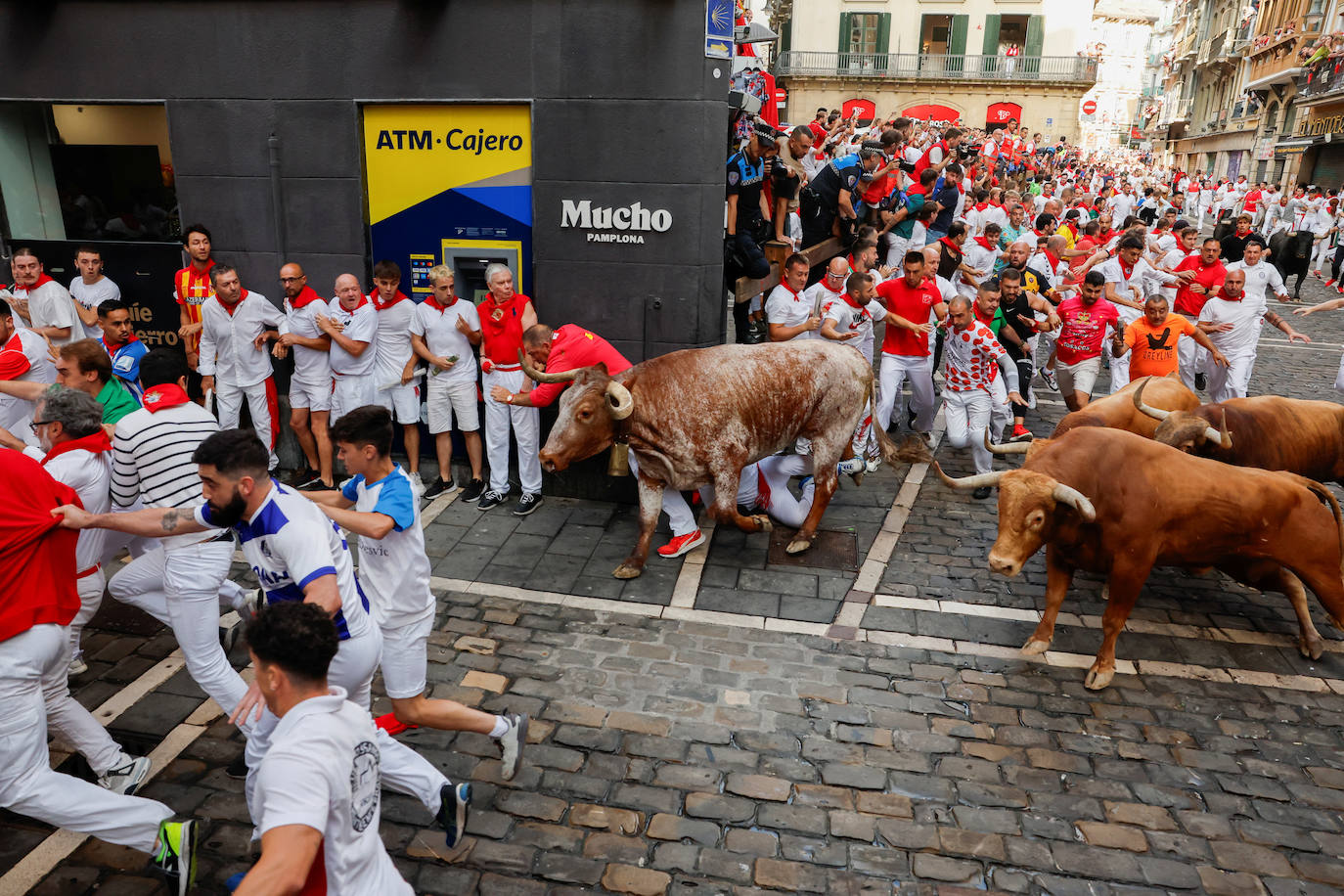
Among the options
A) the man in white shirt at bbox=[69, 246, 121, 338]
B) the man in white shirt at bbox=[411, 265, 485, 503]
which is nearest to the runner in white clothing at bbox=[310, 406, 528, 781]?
the man in white shirt at bbox=[411, 265, 485, 503]

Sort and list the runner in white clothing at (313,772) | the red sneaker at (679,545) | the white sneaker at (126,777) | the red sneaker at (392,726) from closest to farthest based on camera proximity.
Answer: the runner in white clothing at (313,772), the white sneaker at (126,777), the red sneaker at (392,726), the red sneaker at (679,545)

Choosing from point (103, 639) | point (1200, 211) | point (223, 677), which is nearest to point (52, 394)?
point (223, 677)

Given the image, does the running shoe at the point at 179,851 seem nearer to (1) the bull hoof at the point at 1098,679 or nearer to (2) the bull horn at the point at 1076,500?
(2) the bull horn at the point at 1076,500

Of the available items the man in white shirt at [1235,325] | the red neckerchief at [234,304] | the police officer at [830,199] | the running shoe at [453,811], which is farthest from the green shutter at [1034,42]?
the running shoe at [453,811]

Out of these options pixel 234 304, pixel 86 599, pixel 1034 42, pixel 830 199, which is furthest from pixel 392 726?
pixel 1034 42

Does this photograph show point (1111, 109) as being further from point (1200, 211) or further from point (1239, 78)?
point (1200, 211)

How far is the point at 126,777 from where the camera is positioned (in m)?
4.75

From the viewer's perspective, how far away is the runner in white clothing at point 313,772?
8.90 feet

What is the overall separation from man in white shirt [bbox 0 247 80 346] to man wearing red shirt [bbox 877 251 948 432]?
8.58 m

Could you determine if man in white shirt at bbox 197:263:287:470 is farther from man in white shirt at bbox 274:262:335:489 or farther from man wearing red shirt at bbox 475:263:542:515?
man wearing red shirt at bbox 475:263:542:515

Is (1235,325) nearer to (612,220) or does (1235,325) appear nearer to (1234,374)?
(1234,374)

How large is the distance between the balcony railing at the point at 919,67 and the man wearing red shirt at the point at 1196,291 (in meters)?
41.3

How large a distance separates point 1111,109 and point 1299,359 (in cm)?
11267

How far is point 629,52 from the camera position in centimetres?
841
